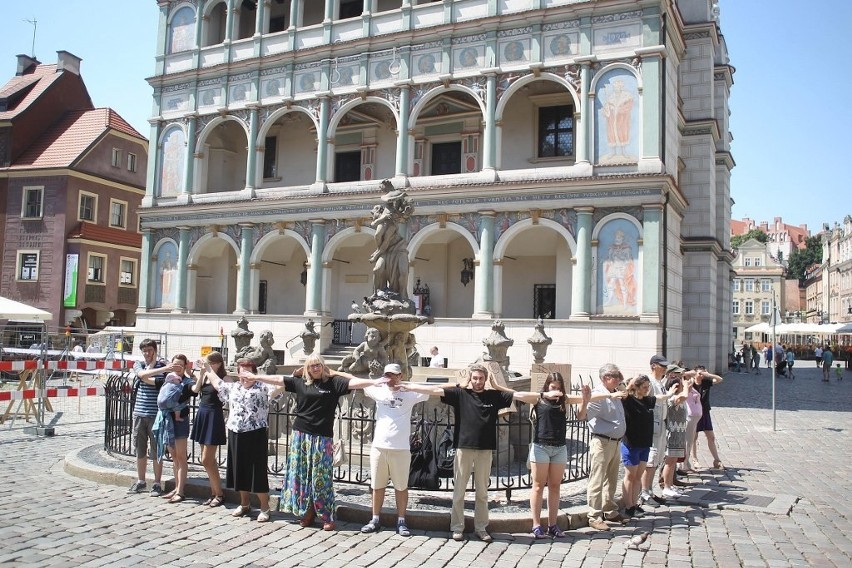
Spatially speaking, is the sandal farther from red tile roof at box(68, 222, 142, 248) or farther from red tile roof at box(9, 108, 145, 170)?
red tile roof at box(9, 108, 145, 170)

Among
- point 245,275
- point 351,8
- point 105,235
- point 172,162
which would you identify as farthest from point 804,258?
point 172,162

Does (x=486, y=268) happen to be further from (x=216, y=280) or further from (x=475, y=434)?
(x=475, y=434)

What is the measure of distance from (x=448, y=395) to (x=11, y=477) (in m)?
6.09

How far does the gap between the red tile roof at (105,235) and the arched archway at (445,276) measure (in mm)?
18031

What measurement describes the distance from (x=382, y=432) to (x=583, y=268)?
16293 mm

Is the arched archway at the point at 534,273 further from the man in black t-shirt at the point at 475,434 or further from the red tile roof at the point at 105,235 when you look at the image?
the red tile roof at the point at 105,235

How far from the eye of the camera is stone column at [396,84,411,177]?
82.8 feet

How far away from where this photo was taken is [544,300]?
2612 cm

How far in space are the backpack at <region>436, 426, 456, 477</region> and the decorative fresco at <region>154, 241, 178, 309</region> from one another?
2329 cm

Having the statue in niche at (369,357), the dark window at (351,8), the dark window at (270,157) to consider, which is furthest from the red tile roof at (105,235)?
the statue in niche at (369,357)

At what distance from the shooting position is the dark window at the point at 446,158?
27.2 meters

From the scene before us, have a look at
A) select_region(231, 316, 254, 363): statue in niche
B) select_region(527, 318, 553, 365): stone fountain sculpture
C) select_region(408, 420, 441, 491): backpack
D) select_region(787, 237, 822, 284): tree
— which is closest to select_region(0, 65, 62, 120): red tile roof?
select_region(231, 316, 254, 363): statue in niche

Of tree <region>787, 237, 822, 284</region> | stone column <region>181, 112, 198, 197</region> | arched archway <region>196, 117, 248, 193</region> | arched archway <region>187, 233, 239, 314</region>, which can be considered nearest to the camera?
stone column <region>181, 112, 198, 197</region>

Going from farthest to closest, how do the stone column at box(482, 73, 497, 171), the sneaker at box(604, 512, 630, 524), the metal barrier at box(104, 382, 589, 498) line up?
the stone column at box(482, 73, 497, 171) < the metal barrier at box(104, 382, 589, 498) < the sneaker at box(604, 512, 630, 524)
